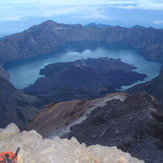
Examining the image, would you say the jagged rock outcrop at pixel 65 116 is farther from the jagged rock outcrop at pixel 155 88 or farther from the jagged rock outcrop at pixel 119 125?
the jagged rock outcrop at pixel 155 88

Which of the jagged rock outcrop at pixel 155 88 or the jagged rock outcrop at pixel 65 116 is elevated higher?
the jagged rock outcrop at pixel 65 116

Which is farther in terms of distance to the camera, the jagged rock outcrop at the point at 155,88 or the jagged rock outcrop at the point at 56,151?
the jagged rock outcrop at the point at 155,88

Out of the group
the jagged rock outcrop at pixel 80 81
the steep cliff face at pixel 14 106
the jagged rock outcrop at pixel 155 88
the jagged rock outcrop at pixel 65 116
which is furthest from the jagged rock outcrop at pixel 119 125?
the jagged rock outcrop at pixel 80 81

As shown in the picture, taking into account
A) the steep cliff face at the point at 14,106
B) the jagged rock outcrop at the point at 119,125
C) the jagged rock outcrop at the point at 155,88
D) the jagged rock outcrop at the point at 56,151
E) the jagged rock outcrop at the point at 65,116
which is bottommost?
the steep cliff face at the point at 14,106

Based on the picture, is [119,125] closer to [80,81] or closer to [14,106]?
[14,106]

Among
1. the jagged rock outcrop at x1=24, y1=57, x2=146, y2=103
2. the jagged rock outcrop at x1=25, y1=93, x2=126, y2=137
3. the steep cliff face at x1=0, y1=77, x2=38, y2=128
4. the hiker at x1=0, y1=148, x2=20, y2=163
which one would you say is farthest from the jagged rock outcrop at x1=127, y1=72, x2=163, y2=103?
the hiker at x1=0, y1=148, x2=20, y2=163

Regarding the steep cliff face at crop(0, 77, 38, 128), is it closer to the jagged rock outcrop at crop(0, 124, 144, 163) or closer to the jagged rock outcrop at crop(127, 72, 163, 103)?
the jagged rock outcrop at crop(127, 72, 163, 103)

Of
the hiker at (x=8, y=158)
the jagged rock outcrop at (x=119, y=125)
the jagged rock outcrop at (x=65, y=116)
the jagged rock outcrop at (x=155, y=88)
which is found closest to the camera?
the hiker at (x=8, y=158)
